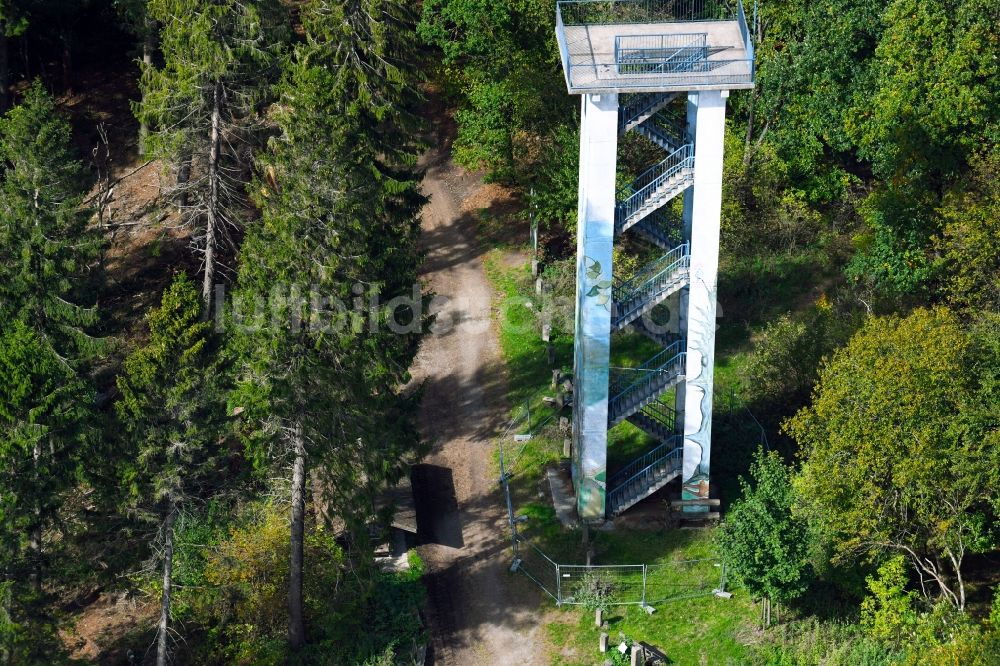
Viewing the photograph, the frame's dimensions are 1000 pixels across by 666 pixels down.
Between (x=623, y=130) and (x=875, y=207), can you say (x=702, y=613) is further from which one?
(x=875, y=207)

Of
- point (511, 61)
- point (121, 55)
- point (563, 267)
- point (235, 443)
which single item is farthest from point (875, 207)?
point (121, 55)

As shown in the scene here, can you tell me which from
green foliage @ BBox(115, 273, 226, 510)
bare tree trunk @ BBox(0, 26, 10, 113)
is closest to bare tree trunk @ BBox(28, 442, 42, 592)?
green foliage @ BBox(115, 273, 226, 510)

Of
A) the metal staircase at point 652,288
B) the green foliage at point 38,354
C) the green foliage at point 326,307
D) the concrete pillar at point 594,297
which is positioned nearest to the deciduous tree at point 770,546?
the concrete pillar at point 594,297

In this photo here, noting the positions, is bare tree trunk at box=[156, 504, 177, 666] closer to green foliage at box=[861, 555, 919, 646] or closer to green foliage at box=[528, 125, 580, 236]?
green foliage at box=[861, 555, 919, 646]

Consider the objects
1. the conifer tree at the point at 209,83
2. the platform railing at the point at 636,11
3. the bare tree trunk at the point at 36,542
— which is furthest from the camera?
the conifer tree at the point at 209,83

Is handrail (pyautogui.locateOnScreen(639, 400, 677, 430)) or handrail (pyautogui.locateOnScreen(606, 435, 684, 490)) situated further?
handrail (pyautogui.locateOnScreen(639, 400, 677, 430))

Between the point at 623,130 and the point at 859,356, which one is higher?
the point at 623,130

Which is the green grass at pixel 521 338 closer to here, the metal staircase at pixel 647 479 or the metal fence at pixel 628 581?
the metal staircase at pixel 647 479
